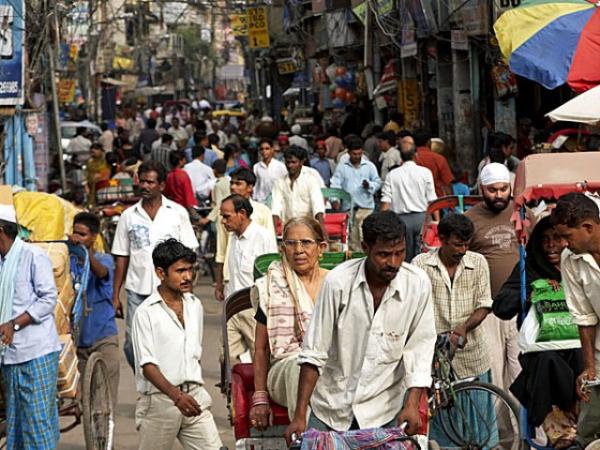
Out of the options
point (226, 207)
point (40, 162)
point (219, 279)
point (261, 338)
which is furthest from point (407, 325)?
point (40, 162)

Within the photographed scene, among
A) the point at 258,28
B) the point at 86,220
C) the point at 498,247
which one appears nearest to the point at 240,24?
the point at 258,28

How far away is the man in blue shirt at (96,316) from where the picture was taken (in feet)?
29.2

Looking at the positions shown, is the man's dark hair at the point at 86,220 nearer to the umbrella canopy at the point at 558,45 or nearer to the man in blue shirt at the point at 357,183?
the umbrella canopy at the point at 558,45

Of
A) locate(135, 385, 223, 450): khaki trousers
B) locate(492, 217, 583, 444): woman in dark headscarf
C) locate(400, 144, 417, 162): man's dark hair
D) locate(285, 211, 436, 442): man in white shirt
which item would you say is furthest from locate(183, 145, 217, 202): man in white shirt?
locate(285, 211, 436, 442): man in white shirt

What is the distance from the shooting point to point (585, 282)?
614 cm

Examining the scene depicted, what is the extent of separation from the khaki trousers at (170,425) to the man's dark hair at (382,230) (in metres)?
1.81

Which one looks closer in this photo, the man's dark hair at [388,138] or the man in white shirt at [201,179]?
the man in white shirt at [201,179]

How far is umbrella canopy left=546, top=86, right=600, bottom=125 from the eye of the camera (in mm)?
9727

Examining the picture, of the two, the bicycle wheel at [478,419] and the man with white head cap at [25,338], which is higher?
the man with white head cap at [25,338]

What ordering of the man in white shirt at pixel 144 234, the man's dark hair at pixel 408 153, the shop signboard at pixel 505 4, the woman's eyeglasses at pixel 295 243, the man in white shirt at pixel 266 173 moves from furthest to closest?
the man in white shirt at pixel 266 173, the man's dark hair at pixel 408 153, the shop signboard at pixel 505 4, the man in white shirt at pixel 144 234, the woman's eyeglasses at pixel 295 243

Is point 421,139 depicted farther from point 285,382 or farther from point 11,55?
point 285,382

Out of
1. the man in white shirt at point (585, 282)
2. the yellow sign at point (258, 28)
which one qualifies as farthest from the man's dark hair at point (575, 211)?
the yellow sign at point (258, 28)

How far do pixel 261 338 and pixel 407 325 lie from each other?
3.94 feet

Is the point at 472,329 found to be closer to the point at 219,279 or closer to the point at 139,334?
the point at 139,334
